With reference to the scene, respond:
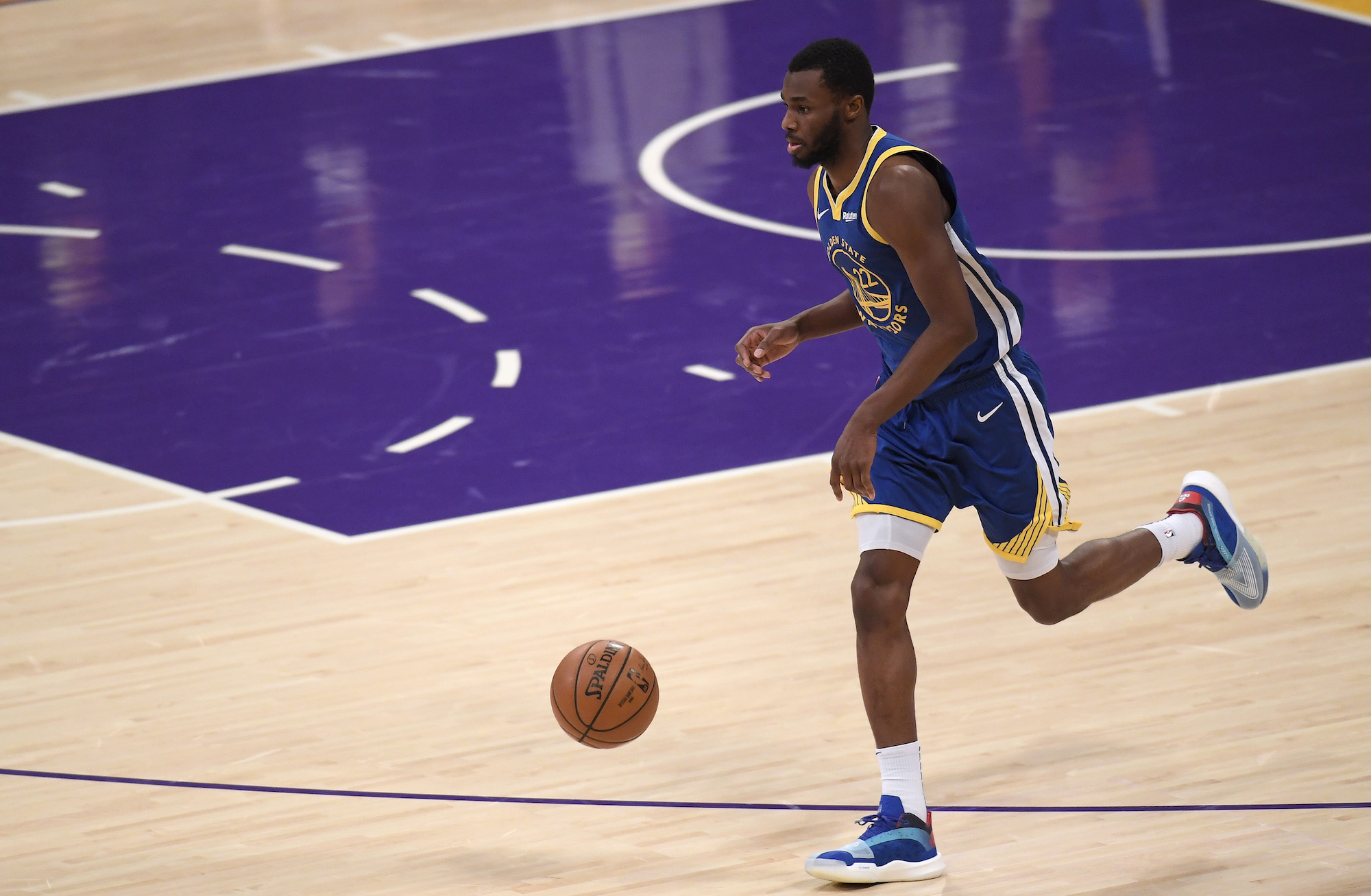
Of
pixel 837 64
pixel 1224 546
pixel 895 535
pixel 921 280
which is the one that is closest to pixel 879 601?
pixel 895 535

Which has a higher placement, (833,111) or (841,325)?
(833,111)

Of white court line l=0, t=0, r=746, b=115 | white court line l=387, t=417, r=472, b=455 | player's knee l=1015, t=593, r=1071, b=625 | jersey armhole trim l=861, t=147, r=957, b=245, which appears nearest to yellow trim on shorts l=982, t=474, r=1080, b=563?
player's knee l=1015, t=593, r=1071, b=625

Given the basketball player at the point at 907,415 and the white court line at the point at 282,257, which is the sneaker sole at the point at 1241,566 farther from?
the white court line at the point at 282,257

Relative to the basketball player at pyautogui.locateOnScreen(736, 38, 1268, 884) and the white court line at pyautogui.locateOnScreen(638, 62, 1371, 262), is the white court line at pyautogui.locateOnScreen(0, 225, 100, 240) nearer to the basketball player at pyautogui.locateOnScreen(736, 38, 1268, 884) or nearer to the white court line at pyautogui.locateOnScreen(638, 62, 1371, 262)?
the white court line at pyautogui.locateOnScreen(638, 62, 1371, 262)

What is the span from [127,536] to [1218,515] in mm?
4299

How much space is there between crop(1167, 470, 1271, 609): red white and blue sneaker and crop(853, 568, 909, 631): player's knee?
1405 millimetres

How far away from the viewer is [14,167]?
12.8m

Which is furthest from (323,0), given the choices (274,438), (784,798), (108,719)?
(784,798)

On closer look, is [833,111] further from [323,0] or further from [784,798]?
[323,0]

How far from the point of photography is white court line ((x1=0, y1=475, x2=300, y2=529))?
316 inches

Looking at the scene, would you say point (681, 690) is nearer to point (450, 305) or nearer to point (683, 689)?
point (683, 689)

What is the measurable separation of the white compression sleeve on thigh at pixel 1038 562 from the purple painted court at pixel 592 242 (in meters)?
3.00

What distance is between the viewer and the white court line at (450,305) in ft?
32.5

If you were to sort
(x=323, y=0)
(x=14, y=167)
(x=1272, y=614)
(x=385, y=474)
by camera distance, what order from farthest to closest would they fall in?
(x=323, y=0)
(x=14, y=167)
(x=385, y=474)
(x=1272, y=614)
